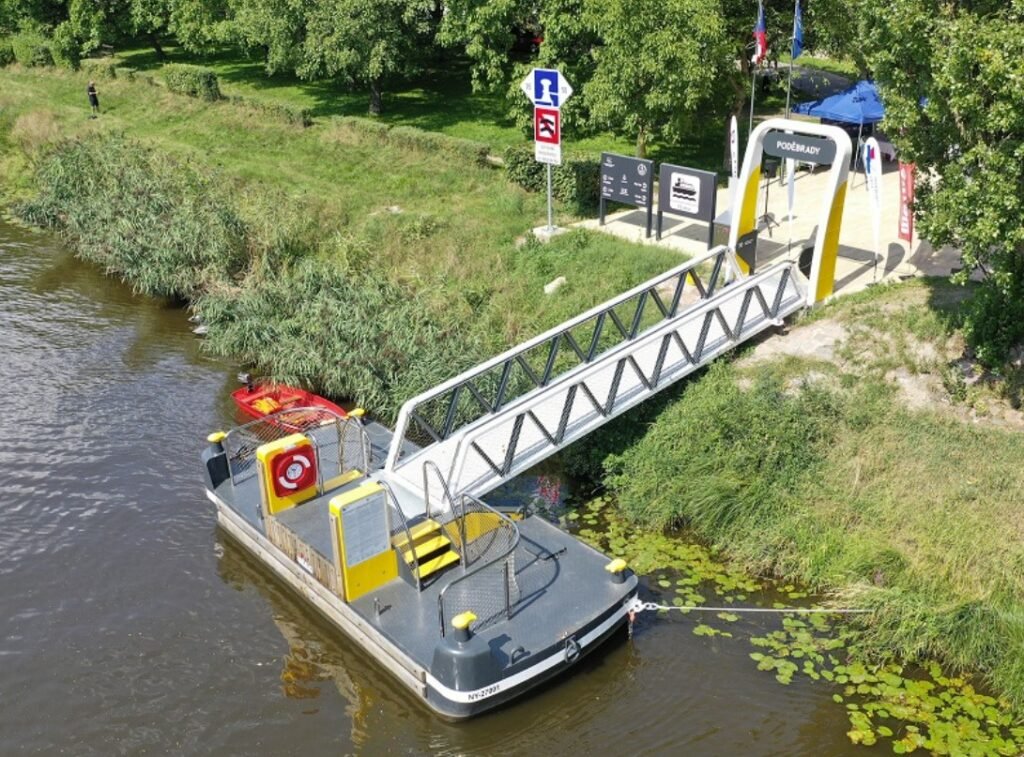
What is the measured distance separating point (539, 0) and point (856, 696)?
22.2 m

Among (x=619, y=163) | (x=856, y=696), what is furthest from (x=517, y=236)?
(x=856, y=696)

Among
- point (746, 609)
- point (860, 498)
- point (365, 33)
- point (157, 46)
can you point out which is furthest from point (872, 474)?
point (157, 46)

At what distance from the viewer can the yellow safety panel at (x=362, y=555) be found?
12227 millimetres

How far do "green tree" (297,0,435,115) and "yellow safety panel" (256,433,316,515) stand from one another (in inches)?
790

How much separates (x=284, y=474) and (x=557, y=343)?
15.3 feet

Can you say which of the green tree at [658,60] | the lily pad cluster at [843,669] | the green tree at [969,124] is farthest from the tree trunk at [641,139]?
the lily pad cluster at [843,669]

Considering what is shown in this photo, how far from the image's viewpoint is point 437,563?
1291 cm

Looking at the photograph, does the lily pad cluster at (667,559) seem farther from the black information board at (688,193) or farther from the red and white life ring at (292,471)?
the black information board at (688,193)

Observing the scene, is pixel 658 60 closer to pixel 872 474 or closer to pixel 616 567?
pixel 872 474

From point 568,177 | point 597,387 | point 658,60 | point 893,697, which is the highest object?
point 658,60

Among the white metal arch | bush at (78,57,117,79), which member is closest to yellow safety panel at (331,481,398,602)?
the white metal arch

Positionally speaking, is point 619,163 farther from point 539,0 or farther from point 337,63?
point 337,63

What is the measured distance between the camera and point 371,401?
18109mm

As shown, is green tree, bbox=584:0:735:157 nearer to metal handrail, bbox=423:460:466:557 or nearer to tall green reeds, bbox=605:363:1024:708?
tall green reeds, bbox=605:363:1024:708
